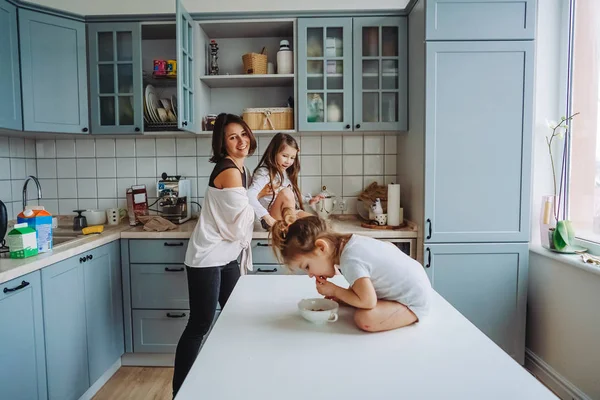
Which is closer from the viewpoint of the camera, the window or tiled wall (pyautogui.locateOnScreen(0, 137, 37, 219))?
the window

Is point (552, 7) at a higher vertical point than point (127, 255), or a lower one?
higher

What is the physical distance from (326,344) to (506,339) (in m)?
1.83

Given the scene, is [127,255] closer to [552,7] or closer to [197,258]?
[197,258]

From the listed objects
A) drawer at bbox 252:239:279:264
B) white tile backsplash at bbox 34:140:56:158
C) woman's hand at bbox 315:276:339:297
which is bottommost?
drawer at bbox 252:239:279:264

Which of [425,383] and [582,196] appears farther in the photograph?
[582,196]

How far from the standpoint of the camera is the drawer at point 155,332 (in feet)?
8.00

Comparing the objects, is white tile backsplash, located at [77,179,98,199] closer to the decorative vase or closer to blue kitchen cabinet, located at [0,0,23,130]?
blue kitchen cabinet, located at [0,0,23,130]

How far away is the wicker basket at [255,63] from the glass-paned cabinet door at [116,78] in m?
0.67

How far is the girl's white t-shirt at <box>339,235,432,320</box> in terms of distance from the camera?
1039 millimetres

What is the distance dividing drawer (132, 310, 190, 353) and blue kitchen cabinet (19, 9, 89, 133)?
1.27 metres

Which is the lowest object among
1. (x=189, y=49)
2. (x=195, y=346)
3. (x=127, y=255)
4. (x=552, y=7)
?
(x=195, y=346)

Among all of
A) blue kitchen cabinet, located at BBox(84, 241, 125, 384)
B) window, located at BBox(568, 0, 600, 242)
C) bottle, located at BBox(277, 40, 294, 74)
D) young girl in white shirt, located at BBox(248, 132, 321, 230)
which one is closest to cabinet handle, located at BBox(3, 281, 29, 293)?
blue kitchen cabinet, located at BBox(84, 241, 125, 384)

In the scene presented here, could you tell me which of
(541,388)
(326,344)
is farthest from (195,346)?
(541,388)

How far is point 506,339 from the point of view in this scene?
7.56 feet
